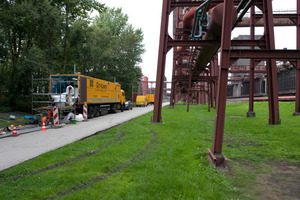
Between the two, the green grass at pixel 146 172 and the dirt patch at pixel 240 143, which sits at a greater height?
the dirt patch at pixel 240 143

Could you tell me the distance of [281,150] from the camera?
5766 millimetres

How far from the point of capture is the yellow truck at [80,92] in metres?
15.6

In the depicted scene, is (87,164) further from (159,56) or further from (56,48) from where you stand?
(56,48)

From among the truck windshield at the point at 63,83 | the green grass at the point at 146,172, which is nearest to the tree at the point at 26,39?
the truck windshield at the point at 63,83

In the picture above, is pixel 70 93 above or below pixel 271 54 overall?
below

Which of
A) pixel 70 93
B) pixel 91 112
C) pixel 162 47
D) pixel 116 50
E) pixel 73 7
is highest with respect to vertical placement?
pixel 73 7

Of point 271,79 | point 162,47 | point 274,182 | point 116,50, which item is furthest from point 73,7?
point 274,182

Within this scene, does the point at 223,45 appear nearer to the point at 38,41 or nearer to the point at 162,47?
the point at 162,47

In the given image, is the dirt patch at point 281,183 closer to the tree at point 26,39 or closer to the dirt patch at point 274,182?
the dirt patch at point 274,182

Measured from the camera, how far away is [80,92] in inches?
664

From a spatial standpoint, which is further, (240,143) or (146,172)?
Answer: (240,143)

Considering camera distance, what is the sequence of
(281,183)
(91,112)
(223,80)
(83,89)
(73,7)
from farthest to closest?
(73,7), (91,112), (83,89), (223,80), (281,183)

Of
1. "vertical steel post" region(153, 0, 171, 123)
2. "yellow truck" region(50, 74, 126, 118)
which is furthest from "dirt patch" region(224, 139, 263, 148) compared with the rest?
"yellow truck" region(50, 74, 126, 118)

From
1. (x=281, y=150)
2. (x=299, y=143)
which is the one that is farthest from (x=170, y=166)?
(x=299, y=143)
